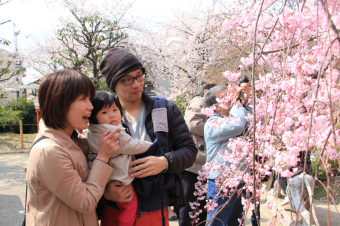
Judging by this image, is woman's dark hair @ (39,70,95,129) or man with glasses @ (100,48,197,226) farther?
man with glasses @ (100,48,197,226)

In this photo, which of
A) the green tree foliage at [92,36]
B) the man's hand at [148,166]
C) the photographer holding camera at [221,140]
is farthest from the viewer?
the green tree foliage at [92,36]

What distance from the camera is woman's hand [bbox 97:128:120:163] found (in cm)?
126

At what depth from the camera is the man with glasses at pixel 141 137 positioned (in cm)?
133

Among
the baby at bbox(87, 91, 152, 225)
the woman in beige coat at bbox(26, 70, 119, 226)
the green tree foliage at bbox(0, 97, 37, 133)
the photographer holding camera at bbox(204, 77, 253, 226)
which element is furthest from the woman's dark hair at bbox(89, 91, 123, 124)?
the green tree foliage at bbox(0, 97, 37, 133)

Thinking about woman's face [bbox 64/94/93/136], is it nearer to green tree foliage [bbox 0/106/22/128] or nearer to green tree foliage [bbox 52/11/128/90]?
green tree foliage [bbox 52/11/128/90]

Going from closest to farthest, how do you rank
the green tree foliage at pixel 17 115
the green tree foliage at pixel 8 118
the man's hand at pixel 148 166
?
the man's hand at pixel 148 166
the green tree foliage at pixel 8 118
the green tree foliage at pixel 17 115

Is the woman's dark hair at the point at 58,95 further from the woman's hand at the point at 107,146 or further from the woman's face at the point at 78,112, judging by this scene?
the woman's hand at the point at 107,146

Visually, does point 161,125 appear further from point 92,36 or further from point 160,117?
point 92,36

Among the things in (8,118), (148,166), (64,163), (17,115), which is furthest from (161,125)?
(17,115)

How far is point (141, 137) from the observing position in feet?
4.91

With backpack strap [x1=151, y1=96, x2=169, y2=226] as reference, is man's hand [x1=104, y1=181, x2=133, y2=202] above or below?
below

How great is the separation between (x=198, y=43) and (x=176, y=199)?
8.66m

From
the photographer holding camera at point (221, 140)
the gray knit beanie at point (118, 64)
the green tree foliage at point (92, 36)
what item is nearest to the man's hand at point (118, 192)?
the gray knit beanie at point (118, 64)

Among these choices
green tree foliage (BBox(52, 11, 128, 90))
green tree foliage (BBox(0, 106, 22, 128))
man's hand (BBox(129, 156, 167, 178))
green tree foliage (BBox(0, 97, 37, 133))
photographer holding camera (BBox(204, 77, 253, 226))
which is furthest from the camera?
green tree foliage (BBox(0, 97, 37, 133))
